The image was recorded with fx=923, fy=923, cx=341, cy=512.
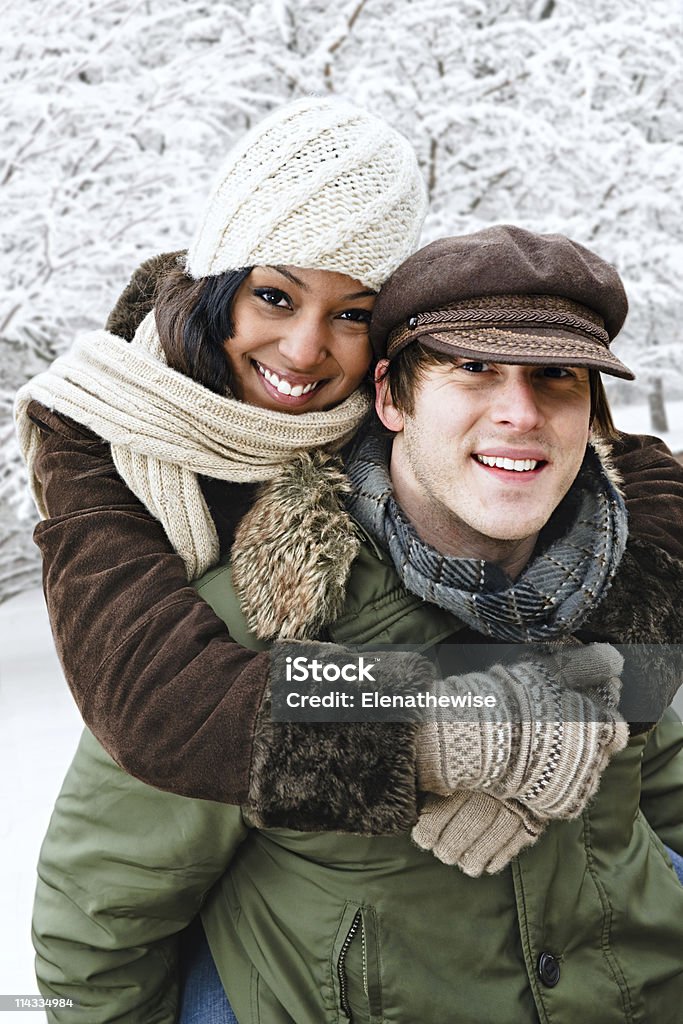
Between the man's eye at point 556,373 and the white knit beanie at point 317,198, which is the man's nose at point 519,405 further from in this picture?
the white knit beanie at point 317,198

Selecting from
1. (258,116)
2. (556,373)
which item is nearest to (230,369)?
(556,373)

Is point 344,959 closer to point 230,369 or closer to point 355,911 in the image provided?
point 355,911

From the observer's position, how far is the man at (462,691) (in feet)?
4.68

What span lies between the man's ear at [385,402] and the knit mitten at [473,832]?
2.19ft

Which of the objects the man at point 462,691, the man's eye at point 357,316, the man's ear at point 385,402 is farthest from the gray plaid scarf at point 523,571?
the man's eye at point 357,316

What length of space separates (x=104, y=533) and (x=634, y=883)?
43.7 inches

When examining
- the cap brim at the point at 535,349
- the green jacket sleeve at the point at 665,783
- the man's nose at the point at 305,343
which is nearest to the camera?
the cap brim at the point at 535,349

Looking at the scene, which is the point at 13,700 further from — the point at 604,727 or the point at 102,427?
the point at 604,727

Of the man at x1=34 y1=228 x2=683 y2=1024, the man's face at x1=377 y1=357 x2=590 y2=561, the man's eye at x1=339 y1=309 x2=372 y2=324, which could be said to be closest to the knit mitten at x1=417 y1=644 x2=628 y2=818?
the man at x1=34 y1=228 x2=683 y2=1024

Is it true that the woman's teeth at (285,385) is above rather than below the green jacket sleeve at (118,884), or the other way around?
above

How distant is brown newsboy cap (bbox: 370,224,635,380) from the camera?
141 centimetres

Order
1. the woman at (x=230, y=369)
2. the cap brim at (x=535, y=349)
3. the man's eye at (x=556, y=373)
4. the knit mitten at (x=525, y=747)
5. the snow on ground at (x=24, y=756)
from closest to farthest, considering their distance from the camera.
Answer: the knit mitten at (x=525, y=747) → the cap brim at (x=535, y=349) → the man's eye at (x=556, y=373) → the woman at (x=230, y=369) → the snow on ground at (x=24, y=756)

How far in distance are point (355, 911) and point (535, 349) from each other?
3.04 ft

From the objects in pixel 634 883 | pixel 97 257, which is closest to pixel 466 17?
pixel 97 257
